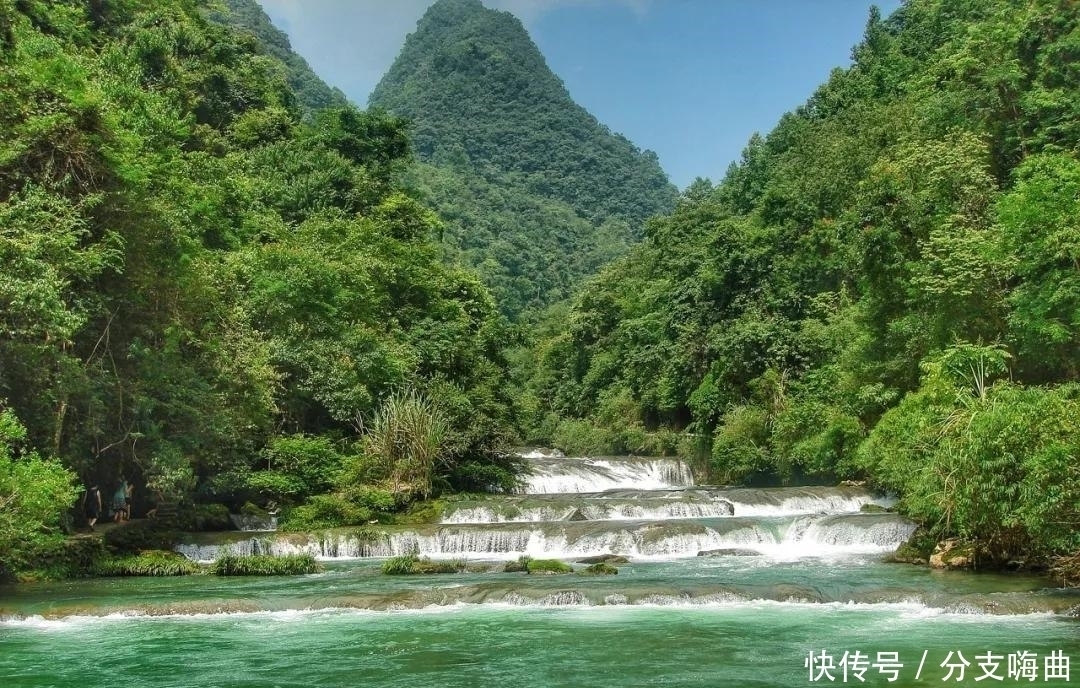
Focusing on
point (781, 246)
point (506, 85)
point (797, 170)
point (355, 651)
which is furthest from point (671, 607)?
point (506, 85)

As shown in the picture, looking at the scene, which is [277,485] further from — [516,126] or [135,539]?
[516,126]

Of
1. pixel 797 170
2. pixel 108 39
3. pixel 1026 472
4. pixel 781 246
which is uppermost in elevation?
pixel 108 39

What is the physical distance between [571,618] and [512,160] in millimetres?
94574

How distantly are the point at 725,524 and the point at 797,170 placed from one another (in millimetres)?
24817

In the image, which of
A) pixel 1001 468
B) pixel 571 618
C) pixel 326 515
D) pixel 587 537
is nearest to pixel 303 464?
pixel 326 515

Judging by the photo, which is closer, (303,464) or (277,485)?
(277,485)

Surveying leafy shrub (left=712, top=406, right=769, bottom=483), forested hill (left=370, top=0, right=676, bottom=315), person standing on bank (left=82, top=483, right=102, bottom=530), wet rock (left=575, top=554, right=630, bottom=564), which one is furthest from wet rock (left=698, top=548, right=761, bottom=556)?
forested hill (left=370, top=0, right=676, bottom=315)

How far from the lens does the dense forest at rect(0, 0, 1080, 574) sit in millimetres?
14968

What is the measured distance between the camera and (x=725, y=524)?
1919 centimetres

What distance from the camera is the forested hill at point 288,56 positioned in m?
81.6

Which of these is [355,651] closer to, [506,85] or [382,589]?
[382,589]

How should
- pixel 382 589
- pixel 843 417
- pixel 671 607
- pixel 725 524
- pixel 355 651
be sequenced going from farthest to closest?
pixel 843 417 < pixel 725 524 < pixel 382 589 < pixel 671 607 < pixel 355 651

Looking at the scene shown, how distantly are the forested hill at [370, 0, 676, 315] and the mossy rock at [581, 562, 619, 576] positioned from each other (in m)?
48.6

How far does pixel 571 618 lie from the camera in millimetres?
11906
